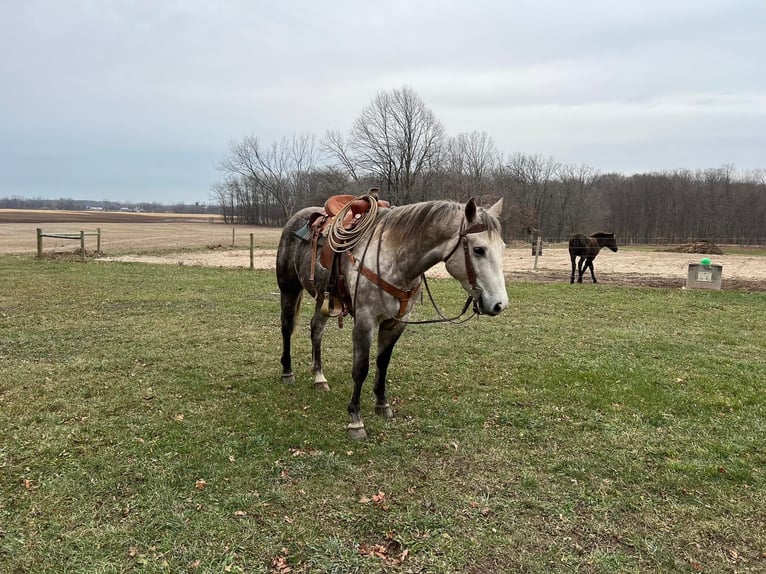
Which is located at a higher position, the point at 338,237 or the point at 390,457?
the point at 338,237

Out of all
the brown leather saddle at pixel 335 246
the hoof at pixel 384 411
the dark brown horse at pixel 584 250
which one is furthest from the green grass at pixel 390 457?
the dark brown horse at pixel 584 250

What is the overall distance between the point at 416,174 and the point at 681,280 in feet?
100.0

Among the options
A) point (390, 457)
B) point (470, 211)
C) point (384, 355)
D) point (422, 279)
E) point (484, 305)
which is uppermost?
point (470, 211)

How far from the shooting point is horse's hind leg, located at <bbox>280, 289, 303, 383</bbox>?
16.4 feet

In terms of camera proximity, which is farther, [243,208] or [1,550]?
[243,208]

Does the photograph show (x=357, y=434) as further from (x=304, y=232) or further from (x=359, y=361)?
(x=304, y=232)

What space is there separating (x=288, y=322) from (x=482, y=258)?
2.69 m

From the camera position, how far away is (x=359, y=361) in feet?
12.1

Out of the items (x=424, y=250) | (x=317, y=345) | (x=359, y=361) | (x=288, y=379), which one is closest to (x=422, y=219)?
(x=424, y=250)

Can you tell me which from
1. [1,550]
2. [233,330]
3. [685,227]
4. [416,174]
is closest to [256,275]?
[233,330]

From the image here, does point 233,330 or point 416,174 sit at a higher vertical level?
point 416,174

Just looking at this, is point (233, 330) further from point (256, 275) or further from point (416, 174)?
point (416, 174)

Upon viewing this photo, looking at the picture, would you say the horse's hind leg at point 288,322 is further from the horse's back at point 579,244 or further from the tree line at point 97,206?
the tree line at point 97,206

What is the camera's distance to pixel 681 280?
48.6 ft
